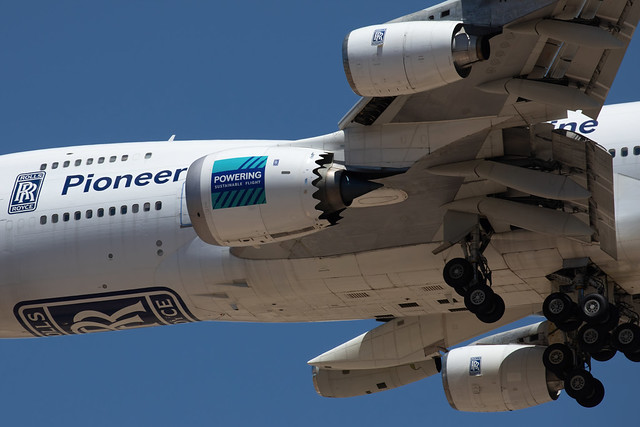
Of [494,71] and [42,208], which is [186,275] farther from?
[494,71]

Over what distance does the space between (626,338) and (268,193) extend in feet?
23.8

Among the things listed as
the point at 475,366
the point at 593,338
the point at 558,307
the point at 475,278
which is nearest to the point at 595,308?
the point at 558,307

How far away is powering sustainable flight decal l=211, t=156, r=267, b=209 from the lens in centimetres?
2358

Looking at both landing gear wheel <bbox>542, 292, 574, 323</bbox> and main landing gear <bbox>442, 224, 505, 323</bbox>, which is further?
landing gear wheel <bbox>542, 292, 574, 323</bbox>

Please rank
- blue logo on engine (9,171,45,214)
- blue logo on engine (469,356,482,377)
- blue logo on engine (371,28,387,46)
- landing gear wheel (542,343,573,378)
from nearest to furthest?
blue logo on engine (371,28,387,46)
landing gear wheel (542,343,573,378)
blue logo on engine (9,171,45,214)
blue logo on engine (469,356,482,377)

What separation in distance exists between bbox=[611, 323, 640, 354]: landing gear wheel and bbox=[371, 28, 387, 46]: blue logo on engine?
7809mm

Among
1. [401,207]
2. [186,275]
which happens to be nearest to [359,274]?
[401,207]

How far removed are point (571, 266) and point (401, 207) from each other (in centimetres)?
314

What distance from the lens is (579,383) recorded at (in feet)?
87.7

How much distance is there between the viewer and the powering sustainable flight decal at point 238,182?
77.4ft

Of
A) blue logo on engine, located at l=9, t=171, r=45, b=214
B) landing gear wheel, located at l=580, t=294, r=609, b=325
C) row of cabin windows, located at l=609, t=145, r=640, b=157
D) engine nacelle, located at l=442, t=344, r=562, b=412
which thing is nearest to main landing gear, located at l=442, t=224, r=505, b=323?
landing gear wheel, located at l=580, t=294, r=609, b=325

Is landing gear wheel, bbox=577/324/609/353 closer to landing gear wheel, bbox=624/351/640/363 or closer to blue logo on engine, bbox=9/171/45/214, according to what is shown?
landing gear wheel, bbox=624/351/640/363

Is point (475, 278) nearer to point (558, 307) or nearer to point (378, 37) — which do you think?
point (558, 307)

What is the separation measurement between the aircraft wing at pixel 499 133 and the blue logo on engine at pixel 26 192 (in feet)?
18.2
